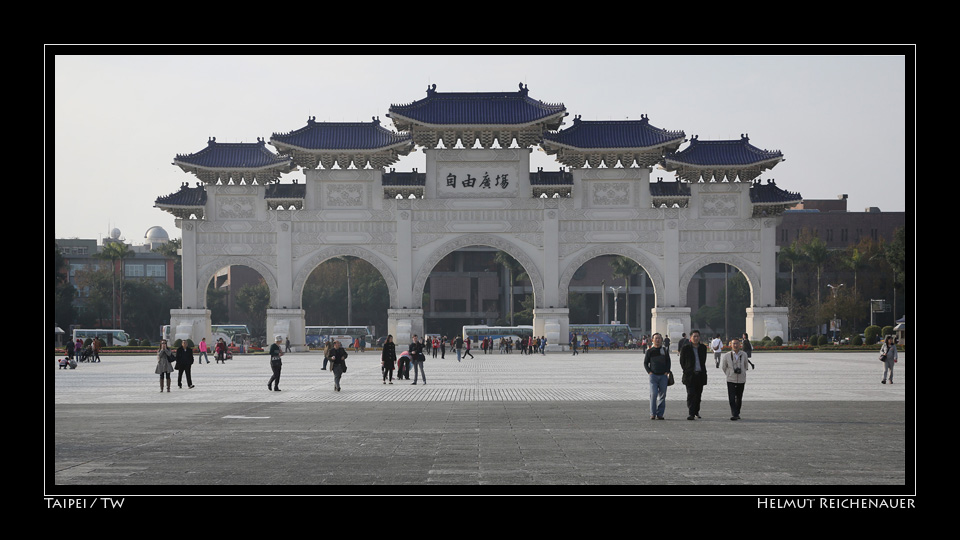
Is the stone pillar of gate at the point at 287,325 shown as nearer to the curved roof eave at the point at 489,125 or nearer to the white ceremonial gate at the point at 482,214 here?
the white ceremonial gate at the point at 482,214

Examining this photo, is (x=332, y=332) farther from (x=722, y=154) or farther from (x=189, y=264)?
(x=722, y=154)

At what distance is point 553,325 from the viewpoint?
50.5 meters

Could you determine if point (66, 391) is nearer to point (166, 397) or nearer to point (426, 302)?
point (166, 397)

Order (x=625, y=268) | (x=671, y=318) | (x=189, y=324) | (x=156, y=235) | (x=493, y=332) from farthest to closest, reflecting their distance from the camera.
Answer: (x=156, y=235), (x=625, y=268), (x=493, y=332), (x=189, y=324), (x=671, y=318)

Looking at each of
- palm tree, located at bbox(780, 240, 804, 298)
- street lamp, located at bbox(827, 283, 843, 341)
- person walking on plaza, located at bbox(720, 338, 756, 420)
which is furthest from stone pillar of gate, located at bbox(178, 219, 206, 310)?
palm tree, located at bbox(780, 240, 804, 298)

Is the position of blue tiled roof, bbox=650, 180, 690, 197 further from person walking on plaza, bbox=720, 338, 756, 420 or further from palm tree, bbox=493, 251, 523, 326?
person walking on plaza, bbox=720, 338, 756, 420

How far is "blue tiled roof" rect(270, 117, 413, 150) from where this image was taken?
5047 cm

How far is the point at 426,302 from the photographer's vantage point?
266 ft

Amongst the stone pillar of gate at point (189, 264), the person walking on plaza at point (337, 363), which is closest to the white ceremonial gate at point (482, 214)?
the stone pillar of gate at point (189, 264)

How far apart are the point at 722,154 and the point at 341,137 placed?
18518 mm

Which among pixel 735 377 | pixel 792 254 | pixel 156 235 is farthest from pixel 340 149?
pixel 156 235

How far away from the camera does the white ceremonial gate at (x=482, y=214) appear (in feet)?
165

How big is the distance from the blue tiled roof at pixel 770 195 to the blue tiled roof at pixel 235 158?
74.0 feet

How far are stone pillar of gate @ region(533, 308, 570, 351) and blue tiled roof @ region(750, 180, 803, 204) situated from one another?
10696 mm
